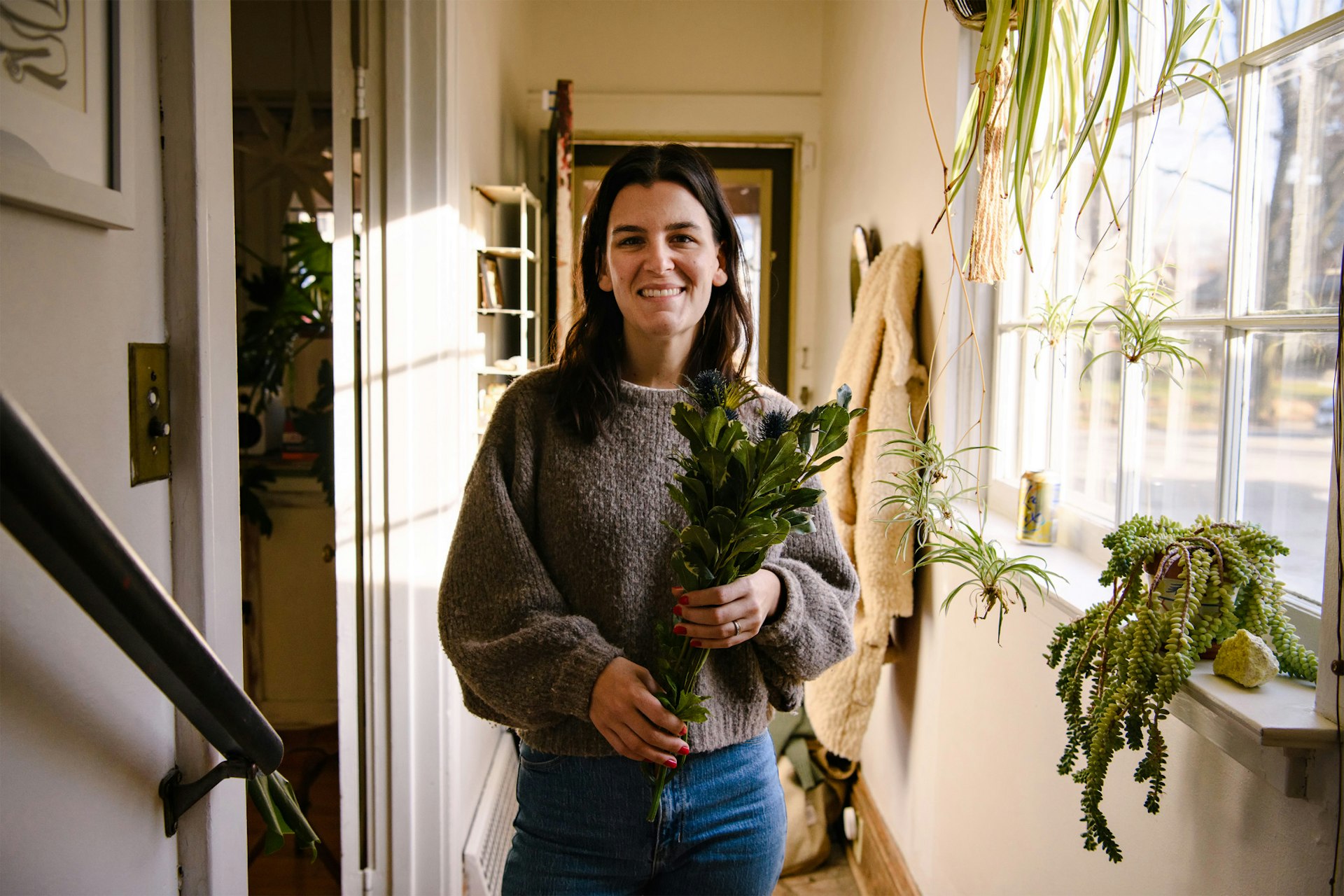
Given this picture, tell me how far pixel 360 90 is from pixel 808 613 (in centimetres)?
132

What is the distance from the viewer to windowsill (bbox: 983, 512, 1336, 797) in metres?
0.75

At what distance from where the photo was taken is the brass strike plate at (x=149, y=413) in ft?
2.31

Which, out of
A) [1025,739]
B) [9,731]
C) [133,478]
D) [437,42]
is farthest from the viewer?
[437,42]

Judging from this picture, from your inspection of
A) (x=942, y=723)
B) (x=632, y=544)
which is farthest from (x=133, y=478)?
(x=942, y=723)

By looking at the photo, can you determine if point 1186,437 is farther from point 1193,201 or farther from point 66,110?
point 66,110

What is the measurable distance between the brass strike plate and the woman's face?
497 mm

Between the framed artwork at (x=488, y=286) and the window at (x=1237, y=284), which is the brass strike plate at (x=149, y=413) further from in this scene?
the framed artwork at (x=488, y=286)

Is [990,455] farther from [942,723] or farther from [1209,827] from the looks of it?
[1209,827]

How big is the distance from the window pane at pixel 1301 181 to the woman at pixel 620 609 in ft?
1.91

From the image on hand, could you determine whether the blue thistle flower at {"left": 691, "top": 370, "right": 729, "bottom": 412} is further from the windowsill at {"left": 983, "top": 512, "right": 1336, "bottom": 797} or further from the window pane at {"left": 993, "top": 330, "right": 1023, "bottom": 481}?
the window pane at {"left": 993, "top": 330, "right": 1023, "bottom": 481}

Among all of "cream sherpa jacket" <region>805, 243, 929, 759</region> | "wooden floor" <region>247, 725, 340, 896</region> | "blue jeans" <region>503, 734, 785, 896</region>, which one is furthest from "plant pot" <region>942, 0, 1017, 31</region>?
"wooden floor" <region>247, 725, 340, 896</region>

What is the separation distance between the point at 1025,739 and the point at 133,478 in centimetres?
125

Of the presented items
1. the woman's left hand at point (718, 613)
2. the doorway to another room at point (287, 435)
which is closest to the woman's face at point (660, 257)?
the woman's left hand at point (718, 613)

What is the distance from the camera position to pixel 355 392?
1768 millimetres
